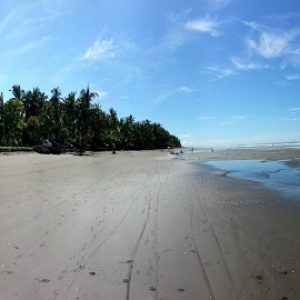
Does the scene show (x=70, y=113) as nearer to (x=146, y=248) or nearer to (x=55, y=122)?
(x=55, y=122)

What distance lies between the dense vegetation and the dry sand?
5727cm

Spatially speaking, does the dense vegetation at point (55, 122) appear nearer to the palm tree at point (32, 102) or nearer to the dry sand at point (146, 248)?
the palm tree at point (32, 102)

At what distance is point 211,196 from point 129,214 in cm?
478

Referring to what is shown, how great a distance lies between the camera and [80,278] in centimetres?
586

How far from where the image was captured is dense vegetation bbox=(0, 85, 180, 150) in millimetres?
68062

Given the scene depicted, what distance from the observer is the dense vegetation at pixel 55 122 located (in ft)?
223

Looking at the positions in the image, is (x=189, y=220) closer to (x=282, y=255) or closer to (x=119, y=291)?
(x=282, y=255)

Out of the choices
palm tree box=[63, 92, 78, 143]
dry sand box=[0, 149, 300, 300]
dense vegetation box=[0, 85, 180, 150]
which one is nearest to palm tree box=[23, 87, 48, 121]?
dense vegetation box=[0, 85, 180, 150]

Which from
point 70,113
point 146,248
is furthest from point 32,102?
point 146,248

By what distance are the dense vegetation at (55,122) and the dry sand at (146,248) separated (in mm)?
57271

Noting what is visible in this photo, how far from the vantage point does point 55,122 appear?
75.9 meters

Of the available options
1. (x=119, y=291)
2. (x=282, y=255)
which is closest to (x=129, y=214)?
(x=282, y=255)

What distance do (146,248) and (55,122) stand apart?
70.7m

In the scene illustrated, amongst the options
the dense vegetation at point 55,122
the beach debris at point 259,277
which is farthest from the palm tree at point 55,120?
the beach debris at point 259,277
